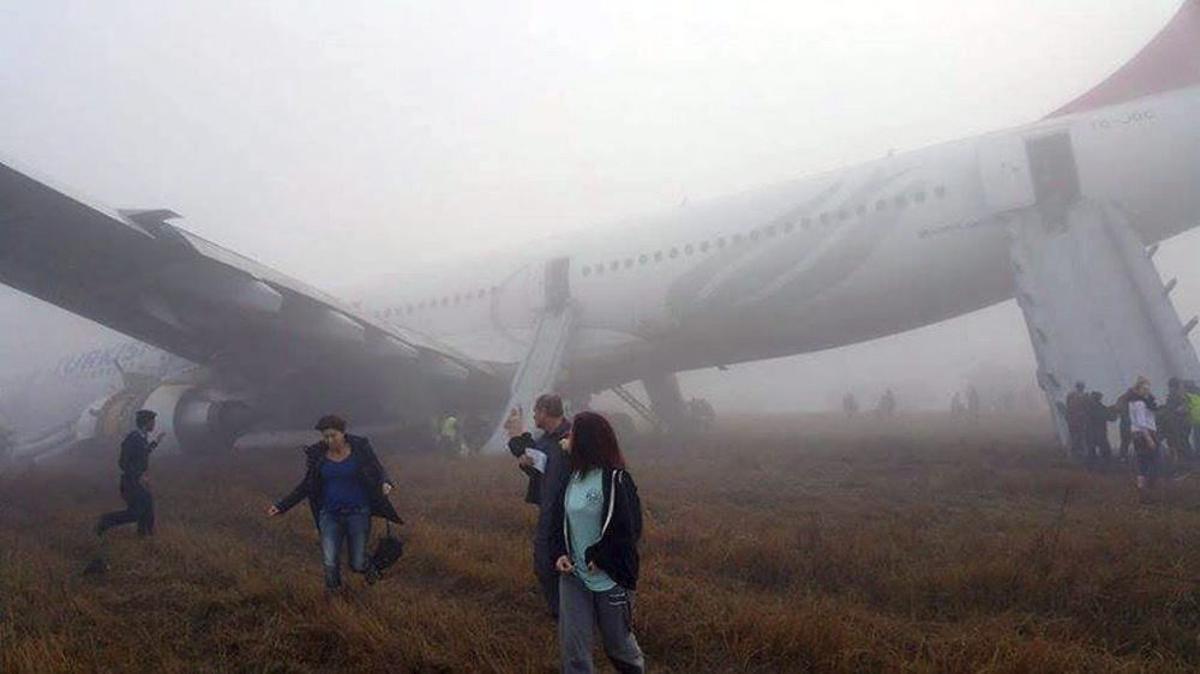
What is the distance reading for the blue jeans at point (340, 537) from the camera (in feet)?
18.2

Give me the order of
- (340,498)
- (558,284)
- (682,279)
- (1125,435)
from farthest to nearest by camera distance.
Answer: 1. (558,284)
2. (682,279)
3. (1125,435)
4. (340,498)

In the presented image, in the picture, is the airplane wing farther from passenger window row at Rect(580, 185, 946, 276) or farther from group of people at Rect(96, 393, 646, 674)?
group of people at Rect(96, 393, 646, 674)

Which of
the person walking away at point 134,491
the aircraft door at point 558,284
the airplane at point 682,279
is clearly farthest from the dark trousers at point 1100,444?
the person walking away at point 134,491

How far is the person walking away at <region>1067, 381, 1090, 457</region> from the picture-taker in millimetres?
10906

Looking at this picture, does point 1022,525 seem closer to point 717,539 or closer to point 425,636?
point 717,539

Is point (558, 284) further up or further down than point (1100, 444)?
further up

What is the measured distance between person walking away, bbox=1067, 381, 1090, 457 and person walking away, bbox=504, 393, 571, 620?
9.36 metres

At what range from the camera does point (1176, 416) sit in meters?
10.5

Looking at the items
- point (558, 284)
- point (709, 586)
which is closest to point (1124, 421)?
point (709, 586)

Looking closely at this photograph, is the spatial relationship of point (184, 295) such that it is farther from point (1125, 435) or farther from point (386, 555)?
point (1125, 435)

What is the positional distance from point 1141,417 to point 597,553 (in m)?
8.94

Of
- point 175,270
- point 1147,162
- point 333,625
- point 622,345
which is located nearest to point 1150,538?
point 333,625

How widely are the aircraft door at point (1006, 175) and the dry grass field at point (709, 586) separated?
4562mm

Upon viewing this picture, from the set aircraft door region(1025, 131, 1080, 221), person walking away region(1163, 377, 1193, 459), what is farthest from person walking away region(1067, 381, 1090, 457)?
aircraft door region(1025, 131, 1080, 221)
